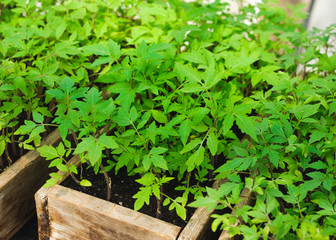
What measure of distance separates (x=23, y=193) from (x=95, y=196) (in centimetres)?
39

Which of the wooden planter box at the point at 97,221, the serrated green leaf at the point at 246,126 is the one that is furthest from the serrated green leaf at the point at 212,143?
the wooden planter box at the point at 97,221

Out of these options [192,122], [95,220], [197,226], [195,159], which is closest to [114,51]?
[192,122]

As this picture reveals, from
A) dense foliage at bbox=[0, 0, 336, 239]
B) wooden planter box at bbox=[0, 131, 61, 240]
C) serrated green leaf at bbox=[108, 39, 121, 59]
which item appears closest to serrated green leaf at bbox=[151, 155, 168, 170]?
dense foliage at bbox=[0, 0, 336, 239]

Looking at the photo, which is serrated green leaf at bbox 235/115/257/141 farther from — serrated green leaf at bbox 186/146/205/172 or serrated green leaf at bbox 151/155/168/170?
serrated green leaf at bbox 151/155/168/170

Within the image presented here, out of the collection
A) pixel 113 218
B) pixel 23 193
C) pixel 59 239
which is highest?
pixel 113 218

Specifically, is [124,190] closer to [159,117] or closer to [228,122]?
[159,117]

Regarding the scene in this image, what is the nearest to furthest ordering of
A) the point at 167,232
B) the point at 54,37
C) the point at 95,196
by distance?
the point at 167,232, the point at 95,196, the point at 54,37

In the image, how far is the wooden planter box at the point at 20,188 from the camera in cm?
171

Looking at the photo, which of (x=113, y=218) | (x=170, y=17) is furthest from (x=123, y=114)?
(x=170, y=17)

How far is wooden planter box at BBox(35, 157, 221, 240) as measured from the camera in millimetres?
1465

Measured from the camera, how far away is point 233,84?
6.34 feet

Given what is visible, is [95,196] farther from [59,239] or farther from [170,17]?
[170,17]

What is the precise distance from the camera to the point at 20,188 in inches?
69.9

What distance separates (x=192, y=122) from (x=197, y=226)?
43cm
